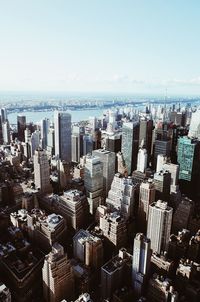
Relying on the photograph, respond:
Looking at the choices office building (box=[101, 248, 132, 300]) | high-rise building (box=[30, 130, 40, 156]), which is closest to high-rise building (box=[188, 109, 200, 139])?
high-rise building (box=[30, 130, 40, 156])

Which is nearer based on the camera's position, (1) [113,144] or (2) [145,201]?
(2) [145,201]

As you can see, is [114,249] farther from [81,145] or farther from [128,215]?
[81,145]

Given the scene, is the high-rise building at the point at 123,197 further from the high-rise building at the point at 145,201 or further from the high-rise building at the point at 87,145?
the high-rise building at the point at 87,145

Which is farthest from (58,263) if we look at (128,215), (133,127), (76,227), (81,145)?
(81,145)

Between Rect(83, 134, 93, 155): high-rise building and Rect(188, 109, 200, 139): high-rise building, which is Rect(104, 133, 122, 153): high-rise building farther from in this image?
Rect(188, 109, 200, 139): high-rise building

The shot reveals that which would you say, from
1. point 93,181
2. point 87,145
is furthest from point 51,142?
point 93,181

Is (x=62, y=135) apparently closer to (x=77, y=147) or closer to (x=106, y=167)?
(x=77, y=147)

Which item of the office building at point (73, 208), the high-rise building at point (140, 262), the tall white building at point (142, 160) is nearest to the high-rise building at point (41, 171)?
the office building at point (73, 208)
